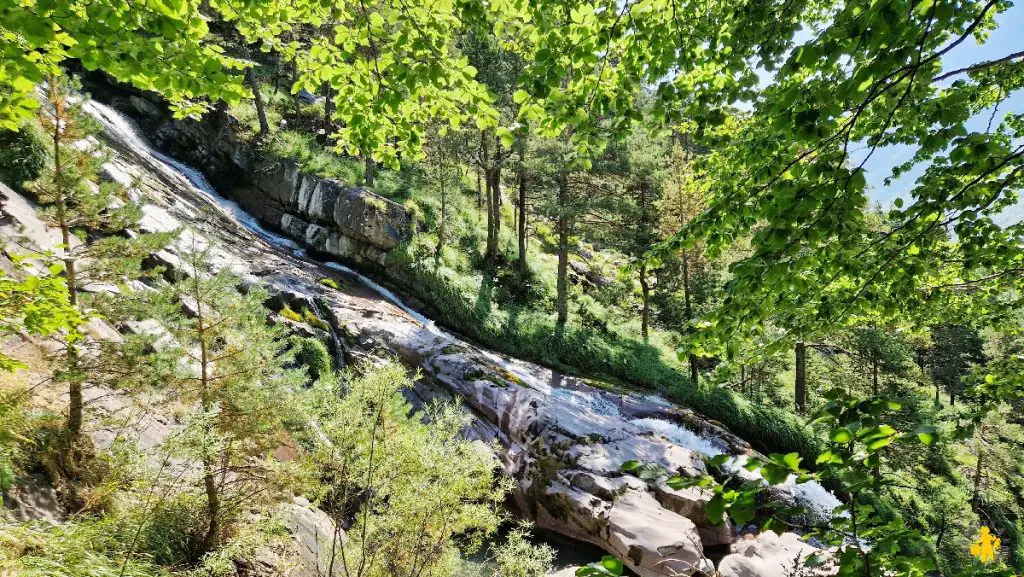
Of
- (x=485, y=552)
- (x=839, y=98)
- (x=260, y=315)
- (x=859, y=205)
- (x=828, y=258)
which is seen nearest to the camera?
(x=839, y=98)

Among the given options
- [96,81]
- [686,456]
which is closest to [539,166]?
[686,456]

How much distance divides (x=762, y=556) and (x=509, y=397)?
6.71 m

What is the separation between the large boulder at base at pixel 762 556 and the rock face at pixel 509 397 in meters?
0.48

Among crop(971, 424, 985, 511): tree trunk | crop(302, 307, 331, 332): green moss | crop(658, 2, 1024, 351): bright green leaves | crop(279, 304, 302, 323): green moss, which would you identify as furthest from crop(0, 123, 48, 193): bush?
crop(971, 424, 985, 511): tree trunk

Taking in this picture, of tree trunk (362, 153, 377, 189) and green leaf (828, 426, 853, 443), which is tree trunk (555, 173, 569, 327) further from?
green leaf (828, 426, 853, 443)

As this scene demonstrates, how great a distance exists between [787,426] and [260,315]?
648 inches

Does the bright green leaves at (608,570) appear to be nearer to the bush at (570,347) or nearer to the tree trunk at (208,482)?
the tree trunk at (208,482)

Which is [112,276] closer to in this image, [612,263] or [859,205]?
[859,205]

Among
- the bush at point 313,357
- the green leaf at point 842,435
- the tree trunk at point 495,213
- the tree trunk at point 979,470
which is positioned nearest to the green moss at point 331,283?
the bush at point 313,357

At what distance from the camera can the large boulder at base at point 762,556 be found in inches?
358

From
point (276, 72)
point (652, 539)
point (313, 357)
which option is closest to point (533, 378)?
point (652, 539)

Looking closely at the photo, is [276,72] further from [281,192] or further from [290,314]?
[290,314]

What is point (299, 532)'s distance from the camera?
22.4ft

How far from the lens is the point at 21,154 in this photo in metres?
10.4
